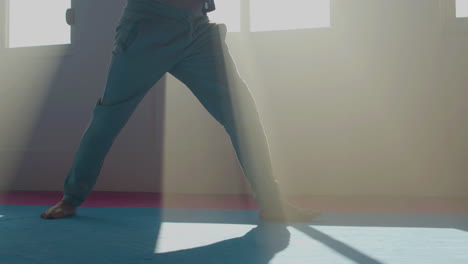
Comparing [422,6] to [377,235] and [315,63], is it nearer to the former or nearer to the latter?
[315,63]

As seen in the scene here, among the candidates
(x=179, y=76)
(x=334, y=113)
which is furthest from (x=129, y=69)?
(x=334, y=113)

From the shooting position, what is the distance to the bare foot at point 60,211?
6.35 ft

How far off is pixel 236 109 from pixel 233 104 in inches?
1.0

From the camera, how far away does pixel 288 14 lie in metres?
3.07

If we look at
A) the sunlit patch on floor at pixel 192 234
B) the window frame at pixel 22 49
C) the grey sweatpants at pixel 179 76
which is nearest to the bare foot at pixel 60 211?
the grey sweatpants at pixel 179 76

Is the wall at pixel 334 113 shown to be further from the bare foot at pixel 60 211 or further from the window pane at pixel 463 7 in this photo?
the bare foot at pixel 60 211

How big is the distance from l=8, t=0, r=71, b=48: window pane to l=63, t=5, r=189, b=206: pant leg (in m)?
1.92

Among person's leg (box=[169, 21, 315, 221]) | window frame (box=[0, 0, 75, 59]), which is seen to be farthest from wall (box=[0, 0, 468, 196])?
person's leg (box=[169, 21, 315, 221])

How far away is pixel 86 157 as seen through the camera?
1929 millimetres

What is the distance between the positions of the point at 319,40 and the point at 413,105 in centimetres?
76

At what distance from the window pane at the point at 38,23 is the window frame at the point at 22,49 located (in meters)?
0.04

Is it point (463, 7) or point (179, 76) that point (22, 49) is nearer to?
point (179, 76)

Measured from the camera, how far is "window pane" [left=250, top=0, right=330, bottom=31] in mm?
3037

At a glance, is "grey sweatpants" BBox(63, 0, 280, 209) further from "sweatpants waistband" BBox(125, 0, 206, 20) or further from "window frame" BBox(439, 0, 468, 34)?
"window frame" BBox(439, 0, 468, 34)
